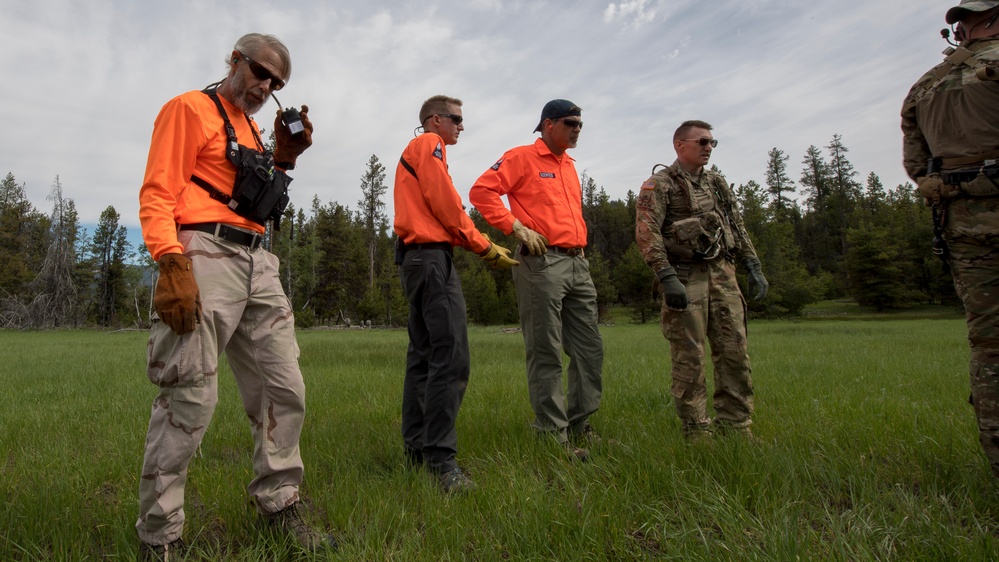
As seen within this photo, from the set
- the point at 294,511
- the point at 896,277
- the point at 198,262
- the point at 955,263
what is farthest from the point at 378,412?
the point at 896,277

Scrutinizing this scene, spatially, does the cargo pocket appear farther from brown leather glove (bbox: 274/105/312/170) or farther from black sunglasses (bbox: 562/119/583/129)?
black sunglasses (bbox: 562/119/583/129)

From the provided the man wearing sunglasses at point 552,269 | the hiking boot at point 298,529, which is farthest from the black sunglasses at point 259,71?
the hiking boot at point 298,529

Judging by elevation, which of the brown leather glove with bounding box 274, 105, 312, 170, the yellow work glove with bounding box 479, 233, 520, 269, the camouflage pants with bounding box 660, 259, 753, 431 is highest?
the brown leather glove with bounding box 274, 105, 312, 170

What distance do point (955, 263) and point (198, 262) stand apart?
11.8 feet

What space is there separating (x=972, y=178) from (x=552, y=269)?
7.79 ft

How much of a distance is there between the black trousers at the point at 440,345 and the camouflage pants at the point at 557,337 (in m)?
0.78

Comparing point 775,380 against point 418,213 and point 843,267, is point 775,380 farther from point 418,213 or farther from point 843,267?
point 843,267

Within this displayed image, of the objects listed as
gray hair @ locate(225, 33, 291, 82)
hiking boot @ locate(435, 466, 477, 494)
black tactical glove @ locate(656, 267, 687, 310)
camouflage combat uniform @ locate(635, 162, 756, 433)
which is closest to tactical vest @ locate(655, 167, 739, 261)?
camouflage combat uniform @ locate(635, 162, 756, 433)

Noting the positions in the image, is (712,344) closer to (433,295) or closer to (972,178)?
(972,178)

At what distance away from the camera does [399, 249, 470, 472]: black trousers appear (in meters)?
3.23

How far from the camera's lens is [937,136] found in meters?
2.87

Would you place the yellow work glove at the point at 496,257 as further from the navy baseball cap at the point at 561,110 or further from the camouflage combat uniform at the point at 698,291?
the navy baseball cap at the point at 561,110

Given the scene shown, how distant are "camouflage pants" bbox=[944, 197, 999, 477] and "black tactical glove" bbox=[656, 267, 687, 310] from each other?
151 centimetres

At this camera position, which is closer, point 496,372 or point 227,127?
point 227,127
